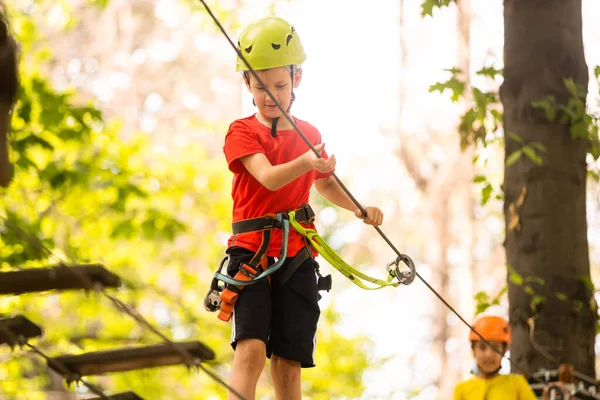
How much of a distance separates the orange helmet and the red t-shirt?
2.11 metres

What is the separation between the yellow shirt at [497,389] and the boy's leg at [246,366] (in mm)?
1997

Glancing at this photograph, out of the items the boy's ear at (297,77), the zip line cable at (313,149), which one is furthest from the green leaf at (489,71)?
the boy's ear at (297,77)

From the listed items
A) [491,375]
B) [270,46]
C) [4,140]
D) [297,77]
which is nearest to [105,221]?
[491,375]

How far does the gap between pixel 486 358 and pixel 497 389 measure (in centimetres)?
22

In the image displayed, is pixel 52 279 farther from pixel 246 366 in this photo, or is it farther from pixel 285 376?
pixel 285 376

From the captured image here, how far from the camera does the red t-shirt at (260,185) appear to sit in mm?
3295

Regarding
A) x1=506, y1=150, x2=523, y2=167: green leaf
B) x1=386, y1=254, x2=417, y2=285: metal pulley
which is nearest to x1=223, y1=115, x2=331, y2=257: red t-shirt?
x1=386, y1=254, x2=417, y2=285: metal pulley

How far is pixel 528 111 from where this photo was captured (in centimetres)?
556

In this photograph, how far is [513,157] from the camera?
18.0 ft

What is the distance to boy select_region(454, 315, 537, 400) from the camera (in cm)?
480

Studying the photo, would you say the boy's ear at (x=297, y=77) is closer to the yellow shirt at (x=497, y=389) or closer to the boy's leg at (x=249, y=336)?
the boy's leg at (x=249, y=336)

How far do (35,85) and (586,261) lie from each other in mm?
5091

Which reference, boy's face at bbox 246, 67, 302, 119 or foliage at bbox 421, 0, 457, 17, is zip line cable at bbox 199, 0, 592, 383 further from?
foliage at bbox 421, 0, 457, 17

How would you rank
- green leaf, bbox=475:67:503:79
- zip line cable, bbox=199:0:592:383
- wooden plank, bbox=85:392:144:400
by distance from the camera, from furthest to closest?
green leaf, bbox=475:67:503:79 → wooden plank, bbox=85:392:144:400 → zip line cable, bbox=199:0:592:383
